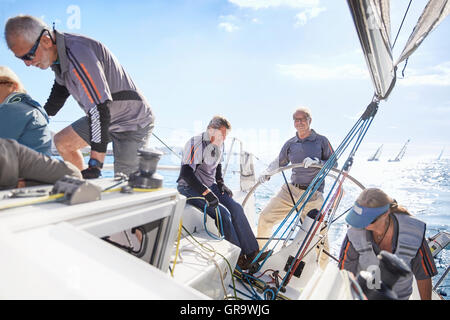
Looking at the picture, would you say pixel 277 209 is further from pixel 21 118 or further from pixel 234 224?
pixel 21 118

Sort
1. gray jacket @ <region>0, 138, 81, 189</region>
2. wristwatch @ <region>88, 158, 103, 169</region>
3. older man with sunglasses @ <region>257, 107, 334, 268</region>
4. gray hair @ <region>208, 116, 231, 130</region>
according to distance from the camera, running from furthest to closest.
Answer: older man with sunglasses @ <region>257, 107, 334, 268</region> → gray hair @ <region>208, 116, 231, 130</region> → wristwatch @ <region>88, 158, 103, 169</region> → gray jacket @ <region>0, 138, 81, 189</region>

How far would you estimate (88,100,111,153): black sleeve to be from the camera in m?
1.42

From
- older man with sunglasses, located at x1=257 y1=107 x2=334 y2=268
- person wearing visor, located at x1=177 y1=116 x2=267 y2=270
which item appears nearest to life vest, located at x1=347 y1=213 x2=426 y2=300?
person wearing visor, located at x1=177 y1=116 x2=267 y2=270

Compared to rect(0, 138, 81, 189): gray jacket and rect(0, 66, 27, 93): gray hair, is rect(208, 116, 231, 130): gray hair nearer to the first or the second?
rect(0, 66, 27, 93): gray hair

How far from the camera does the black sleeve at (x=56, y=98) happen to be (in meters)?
1.82

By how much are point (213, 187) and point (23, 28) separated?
1719 millimetres

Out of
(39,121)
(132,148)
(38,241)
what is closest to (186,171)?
(132,148)

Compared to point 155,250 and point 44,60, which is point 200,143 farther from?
point 155,250

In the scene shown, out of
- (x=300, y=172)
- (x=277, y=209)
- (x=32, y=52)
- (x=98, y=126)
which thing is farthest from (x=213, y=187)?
(x=32, y=52)

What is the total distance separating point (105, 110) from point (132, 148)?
404 millimetres

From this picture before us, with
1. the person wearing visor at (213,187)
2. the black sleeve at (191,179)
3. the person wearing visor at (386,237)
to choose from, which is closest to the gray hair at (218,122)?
the person wearing visor at (213,187)

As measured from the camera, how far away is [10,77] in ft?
4.30

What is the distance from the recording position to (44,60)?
4.48ft

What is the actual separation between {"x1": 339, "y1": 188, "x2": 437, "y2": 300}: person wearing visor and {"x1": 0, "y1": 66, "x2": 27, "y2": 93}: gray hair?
1.97m
